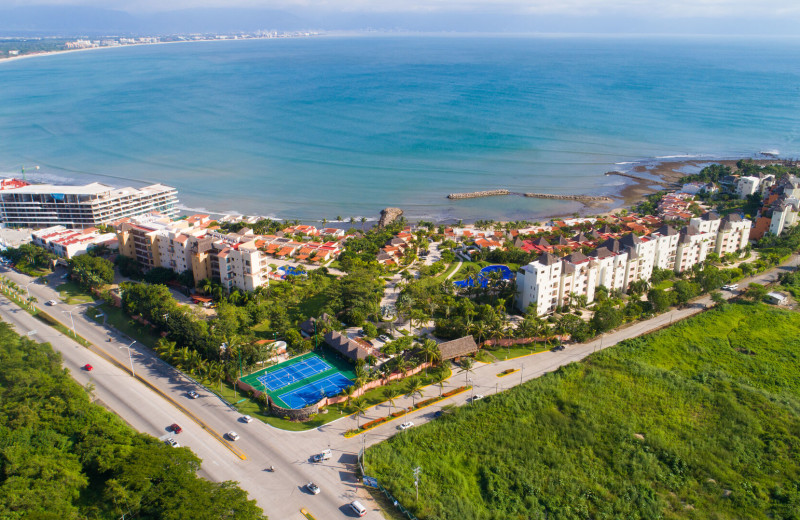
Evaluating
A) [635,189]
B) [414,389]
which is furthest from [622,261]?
[635,189]

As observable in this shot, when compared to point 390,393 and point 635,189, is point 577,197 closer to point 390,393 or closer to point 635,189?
point 635,189

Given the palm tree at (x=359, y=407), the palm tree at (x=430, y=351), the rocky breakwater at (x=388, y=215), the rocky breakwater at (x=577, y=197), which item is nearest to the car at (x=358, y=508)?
the palm tree at (x=359, y=407)

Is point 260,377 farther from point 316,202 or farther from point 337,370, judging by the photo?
point 316,202

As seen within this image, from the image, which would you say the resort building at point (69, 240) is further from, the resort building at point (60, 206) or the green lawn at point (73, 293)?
the resort building at point (60, 206)

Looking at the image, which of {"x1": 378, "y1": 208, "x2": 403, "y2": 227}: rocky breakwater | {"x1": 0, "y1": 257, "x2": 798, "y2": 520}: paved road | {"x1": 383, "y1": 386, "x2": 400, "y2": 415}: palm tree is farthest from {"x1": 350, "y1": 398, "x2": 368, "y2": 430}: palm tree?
{"x1": 378, "y1": 208, "x2": 403, "y2": 227}: rocky breakwater

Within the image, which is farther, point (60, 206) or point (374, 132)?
point (374, 132)

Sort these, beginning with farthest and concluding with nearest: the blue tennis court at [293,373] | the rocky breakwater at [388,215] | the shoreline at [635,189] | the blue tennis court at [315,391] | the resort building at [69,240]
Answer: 1. the shoreline at [635,189]
2. the rocky breakwater at [388,215]
3. the resort building at [69,240]
4. the blue tennis court at [293,373]
5. the blue tennis court at [315,391]
